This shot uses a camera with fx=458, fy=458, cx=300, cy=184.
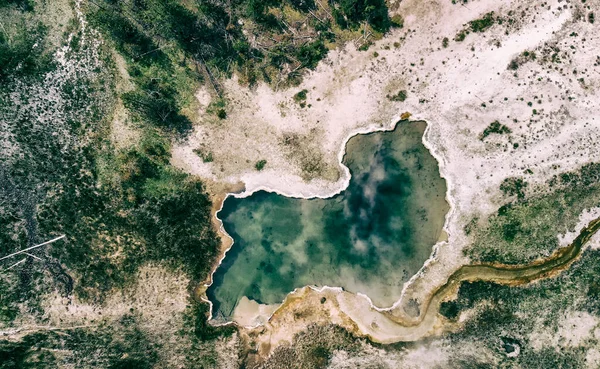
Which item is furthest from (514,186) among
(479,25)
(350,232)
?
(350,232)

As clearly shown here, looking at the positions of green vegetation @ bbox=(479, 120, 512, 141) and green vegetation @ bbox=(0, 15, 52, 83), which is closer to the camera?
green vegetation @ bbox=(0, 15, 52, 83)

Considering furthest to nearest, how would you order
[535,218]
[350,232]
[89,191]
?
[350,232]
[535,218]
[89,191]

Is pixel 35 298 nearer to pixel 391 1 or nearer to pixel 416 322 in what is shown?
pixel 416 322

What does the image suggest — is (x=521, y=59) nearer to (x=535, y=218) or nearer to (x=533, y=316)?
(x=535, y=218)

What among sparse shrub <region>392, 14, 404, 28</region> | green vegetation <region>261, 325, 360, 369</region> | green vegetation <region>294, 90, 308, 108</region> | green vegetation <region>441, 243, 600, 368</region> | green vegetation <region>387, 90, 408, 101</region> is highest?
sparse shrub <region>392, 14, 404, 28</region>

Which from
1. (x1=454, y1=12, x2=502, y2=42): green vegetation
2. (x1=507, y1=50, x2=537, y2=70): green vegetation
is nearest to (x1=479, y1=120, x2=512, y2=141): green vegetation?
(x1=507, y1=50, x2=537, y2=70): green vegetation

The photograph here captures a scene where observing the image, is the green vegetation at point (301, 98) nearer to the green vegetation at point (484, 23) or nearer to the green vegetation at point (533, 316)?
the green vegetation at point (484, 23)

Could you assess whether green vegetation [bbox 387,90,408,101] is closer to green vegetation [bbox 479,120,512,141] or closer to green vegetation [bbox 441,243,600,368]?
green vegetation [bbox 479,120,512,141]
